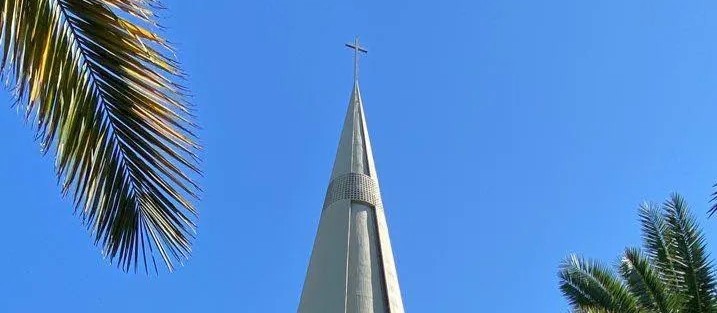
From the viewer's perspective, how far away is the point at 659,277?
1290 cm

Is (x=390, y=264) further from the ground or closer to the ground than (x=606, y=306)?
further from the ground

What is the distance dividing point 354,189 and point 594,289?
836 cm

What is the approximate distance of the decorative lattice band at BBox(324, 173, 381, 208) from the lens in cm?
2112

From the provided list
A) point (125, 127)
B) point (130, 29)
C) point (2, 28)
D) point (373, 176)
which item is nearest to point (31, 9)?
point (2, 28)

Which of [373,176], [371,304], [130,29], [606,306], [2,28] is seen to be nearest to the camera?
[2,28]

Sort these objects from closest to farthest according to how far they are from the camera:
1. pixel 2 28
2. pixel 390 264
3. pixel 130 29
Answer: pixel 2 28 → pixel 130 29 → pixel 390 264

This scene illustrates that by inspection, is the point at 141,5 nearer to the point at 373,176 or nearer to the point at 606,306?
the point at 606,306

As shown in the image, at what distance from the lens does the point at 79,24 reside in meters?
3.20

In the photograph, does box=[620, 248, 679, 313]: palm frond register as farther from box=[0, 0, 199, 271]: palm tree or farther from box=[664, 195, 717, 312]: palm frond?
box=[0, 0, 199, 271]: palm tree

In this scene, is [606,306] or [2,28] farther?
[606,306]

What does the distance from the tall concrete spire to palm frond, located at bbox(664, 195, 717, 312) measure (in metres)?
6.86

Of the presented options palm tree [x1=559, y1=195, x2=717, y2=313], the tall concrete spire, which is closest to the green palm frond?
palm tree [x1=559, y1=195, x2=717, y2=313]

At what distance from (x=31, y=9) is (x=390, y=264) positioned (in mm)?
16944

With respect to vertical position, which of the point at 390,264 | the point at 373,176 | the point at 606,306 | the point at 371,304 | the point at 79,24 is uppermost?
the point at 373,176
